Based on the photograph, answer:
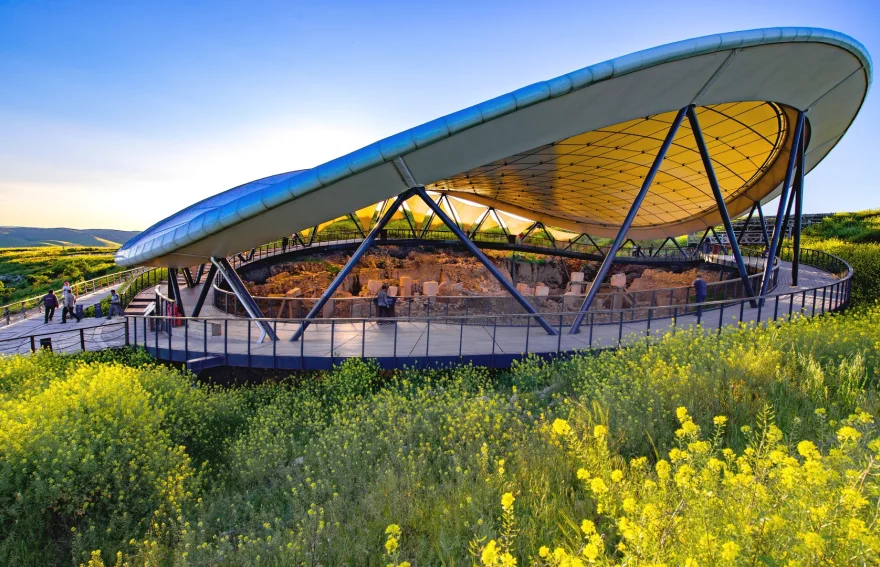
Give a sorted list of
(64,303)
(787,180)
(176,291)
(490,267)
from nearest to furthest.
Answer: (490,267) < (176,291) < (787,180) < (64,303)

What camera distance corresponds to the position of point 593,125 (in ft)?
37.4

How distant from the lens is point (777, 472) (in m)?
2.79

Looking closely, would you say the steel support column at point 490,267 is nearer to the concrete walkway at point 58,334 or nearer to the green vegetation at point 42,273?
the concrete walkway at point 58,334

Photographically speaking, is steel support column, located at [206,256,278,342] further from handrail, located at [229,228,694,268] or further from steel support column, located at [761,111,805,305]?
handrail, located at [229,228,694,268]

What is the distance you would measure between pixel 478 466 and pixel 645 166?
18.7m

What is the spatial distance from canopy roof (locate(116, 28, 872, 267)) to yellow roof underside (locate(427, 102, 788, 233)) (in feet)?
0.34

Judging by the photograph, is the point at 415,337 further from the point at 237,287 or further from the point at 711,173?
the point at 711,173

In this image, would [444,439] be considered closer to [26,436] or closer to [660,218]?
[26,436]

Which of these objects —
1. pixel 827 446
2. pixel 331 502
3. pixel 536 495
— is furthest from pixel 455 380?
pixel 827 446

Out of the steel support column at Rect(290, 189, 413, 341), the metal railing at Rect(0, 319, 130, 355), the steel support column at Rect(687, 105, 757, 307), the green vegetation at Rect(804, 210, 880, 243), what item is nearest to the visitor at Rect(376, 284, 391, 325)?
the steel support column at Rect(290, 189, 413, 341)

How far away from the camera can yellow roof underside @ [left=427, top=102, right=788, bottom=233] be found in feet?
51.2

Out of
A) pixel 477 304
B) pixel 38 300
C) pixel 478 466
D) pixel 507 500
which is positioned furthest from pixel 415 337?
pixel 38 300

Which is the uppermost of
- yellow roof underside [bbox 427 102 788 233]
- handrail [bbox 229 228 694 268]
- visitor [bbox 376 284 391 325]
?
yellow roof underside [bbox 427 102 788 233]

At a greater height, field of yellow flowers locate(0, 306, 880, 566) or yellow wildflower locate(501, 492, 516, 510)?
yellow wildflower locate(501, 492, 516, 510)
